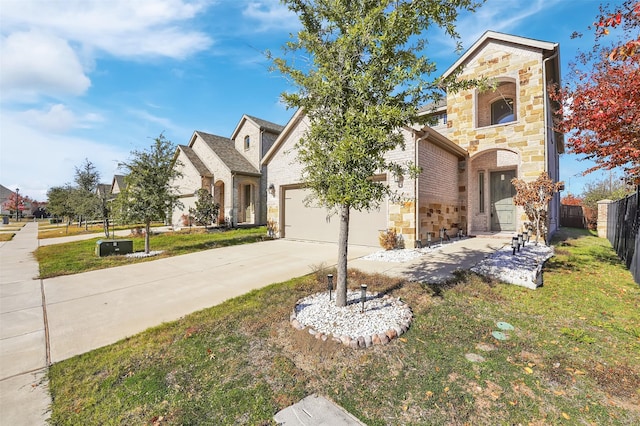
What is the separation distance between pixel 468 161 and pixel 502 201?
2.39 meters

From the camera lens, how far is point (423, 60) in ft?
12.5

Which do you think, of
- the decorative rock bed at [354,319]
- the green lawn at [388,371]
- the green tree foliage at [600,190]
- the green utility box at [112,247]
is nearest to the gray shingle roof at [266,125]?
the green utility box at [112,247]

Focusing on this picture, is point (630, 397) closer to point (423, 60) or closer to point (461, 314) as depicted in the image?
point (461, 314)

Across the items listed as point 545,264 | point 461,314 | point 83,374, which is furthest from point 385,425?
point 545,264

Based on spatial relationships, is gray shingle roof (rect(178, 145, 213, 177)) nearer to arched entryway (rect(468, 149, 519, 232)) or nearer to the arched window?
arched entryway (rect(468, 149, 519, 232))

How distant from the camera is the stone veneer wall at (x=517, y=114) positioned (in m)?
10.5

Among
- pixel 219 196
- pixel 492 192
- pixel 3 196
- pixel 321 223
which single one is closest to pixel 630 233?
pixel 492 192

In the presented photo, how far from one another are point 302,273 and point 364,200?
3719 mm

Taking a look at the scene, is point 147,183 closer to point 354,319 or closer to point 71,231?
point 354,319

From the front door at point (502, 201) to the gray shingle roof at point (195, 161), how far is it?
57.6 feet

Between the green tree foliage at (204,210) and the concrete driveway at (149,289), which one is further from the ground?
the green tree foliage at (204,210)

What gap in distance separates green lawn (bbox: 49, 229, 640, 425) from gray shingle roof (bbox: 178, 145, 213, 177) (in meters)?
17.0

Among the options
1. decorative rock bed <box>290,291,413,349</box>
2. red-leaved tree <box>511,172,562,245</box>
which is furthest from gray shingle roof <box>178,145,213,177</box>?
red-leaved tree <box>511,172,562,245</box>

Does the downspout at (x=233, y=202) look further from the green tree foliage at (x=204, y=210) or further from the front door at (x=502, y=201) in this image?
the front door at (x=502, y=201)
